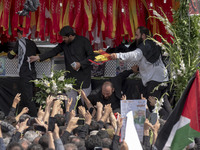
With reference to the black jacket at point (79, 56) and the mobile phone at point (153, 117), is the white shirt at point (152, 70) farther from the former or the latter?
the mobile phone at point (153, 117)

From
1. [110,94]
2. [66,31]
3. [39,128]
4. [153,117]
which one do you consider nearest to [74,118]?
[39,128]

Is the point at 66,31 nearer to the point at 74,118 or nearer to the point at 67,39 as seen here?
the point at 67,39

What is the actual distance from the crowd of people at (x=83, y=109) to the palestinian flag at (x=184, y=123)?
513 mm

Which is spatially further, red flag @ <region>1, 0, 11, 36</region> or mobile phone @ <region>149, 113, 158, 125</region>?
red flag @ <region>1, 0, 11, 36</region>

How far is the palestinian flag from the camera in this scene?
403 centimetres

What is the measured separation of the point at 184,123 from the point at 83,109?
2.22m

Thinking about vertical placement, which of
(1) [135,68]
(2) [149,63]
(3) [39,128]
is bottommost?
(3) [39,128]

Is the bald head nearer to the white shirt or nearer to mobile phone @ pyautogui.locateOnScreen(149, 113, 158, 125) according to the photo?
the white shirt

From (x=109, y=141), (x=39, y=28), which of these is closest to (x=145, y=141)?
(x=109, y=141)

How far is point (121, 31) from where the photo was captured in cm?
755

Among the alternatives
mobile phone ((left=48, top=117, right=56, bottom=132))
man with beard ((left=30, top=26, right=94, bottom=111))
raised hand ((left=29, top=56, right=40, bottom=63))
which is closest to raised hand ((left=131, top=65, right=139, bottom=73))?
man with beard ((left=30, top=26, right=94, bottom=111))

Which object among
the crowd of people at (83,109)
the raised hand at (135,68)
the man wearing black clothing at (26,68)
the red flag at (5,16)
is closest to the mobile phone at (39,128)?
the crowd of people at (83,109)

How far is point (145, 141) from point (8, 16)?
3.97 meters

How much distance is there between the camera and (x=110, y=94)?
6988mm
